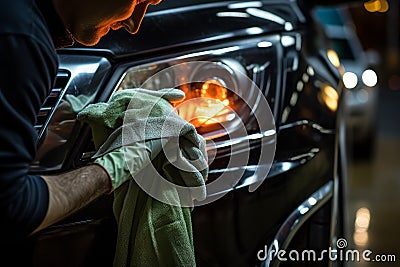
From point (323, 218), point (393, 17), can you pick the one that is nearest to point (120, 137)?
point (323, 218)

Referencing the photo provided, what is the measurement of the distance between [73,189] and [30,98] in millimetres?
211

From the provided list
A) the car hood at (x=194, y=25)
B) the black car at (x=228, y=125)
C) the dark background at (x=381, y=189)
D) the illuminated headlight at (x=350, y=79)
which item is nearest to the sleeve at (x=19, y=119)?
the black car at (x=228, y=125)

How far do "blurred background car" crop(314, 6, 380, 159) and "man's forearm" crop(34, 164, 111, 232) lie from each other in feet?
15.2

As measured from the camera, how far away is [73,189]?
50.1 inches

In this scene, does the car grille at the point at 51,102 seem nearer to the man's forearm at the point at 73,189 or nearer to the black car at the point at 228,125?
the black car at the point at 228,125

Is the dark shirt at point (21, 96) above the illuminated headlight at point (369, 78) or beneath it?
above

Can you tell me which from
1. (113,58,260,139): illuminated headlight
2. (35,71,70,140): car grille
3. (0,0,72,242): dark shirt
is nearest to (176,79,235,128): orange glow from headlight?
(113,58,260,139): illuminated headlight

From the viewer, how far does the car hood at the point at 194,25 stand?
5.32ft

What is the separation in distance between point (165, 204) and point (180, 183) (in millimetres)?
60

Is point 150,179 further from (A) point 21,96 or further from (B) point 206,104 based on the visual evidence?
(A) point 21,96

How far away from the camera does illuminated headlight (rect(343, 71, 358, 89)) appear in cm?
619

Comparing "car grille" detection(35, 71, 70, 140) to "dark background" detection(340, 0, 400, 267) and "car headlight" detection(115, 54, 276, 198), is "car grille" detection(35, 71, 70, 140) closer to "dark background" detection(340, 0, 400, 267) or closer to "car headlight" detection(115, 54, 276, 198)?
"car headlight" detection(115, 54, 276, 198)

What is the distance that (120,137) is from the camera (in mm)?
1416

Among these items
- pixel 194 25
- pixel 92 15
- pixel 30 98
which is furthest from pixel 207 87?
pixel 30 98
